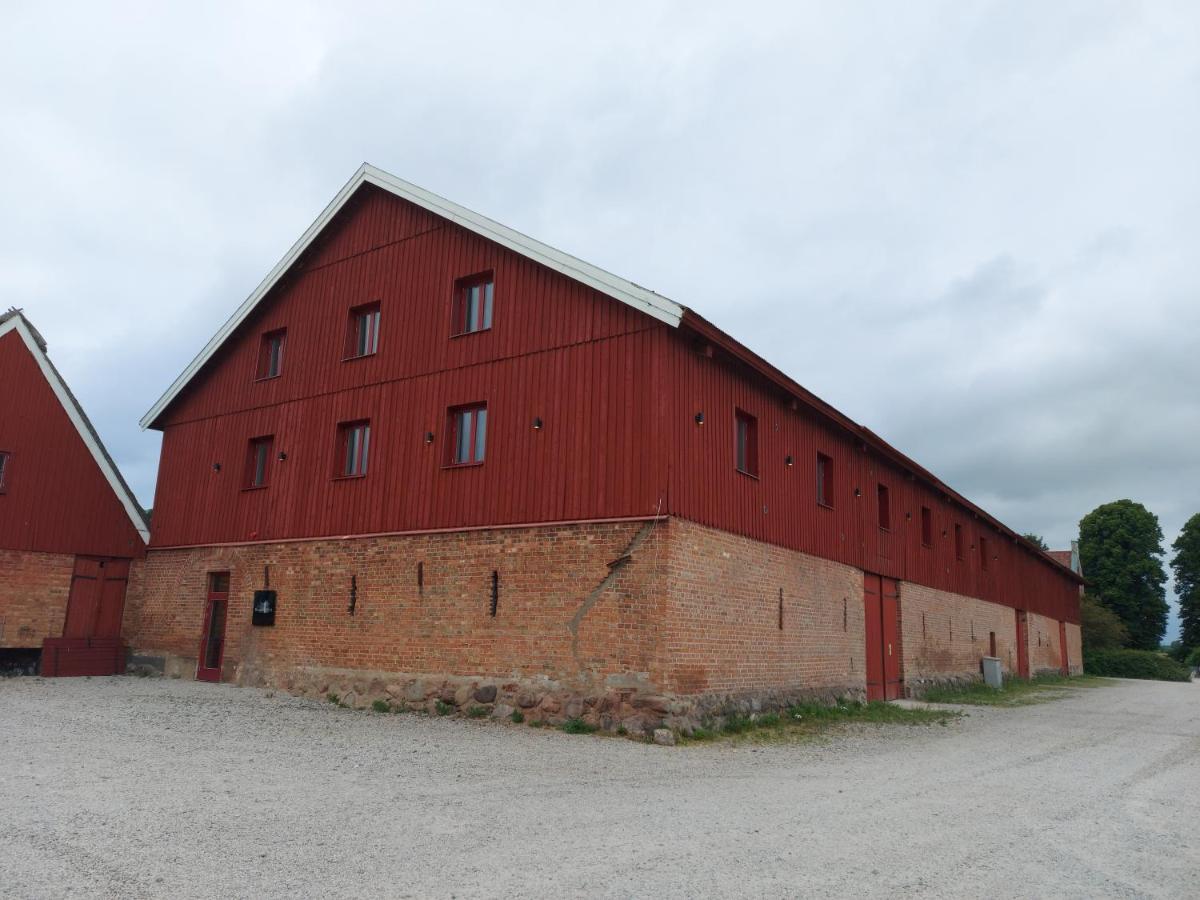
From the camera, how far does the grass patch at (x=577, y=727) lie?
11.4 m

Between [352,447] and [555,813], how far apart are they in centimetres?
1073

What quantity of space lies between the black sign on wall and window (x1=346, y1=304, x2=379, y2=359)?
472 centimetres

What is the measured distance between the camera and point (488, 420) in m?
14.0

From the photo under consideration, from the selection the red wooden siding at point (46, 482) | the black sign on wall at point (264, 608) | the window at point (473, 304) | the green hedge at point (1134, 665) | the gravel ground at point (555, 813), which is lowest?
the gravel ground at point (555, 813)

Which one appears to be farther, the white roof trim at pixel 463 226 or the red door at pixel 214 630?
the red door at pixel 214 630

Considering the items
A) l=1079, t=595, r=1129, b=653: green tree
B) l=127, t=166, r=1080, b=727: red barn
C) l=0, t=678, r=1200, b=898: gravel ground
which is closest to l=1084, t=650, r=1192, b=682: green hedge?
l=1079, t=595, r=1129, b=653: green tree

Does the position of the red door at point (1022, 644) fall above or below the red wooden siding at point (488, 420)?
below

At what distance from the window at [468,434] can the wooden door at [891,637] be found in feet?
32.8

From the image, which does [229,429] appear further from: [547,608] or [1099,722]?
[1099,722]

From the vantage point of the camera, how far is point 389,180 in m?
16.6

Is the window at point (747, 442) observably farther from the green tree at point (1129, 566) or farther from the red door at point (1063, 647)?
the green tree at point (1129, 566)

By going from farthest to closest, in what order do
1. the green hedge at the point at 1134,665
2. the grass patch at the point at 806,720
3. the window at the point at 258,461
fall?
the green hedge at the point at 1134,665 < the window at the point at 258,461 < the grass patch at the point at 806,720

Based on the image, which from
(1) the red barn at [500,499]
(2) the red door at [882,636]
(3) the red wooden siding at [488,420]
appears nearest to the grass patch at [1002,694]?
(1) the red barn at [500,499]

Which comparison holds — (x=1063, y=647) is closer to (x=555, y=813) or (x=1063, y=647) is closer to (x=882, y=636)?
(x=882, y=636)
